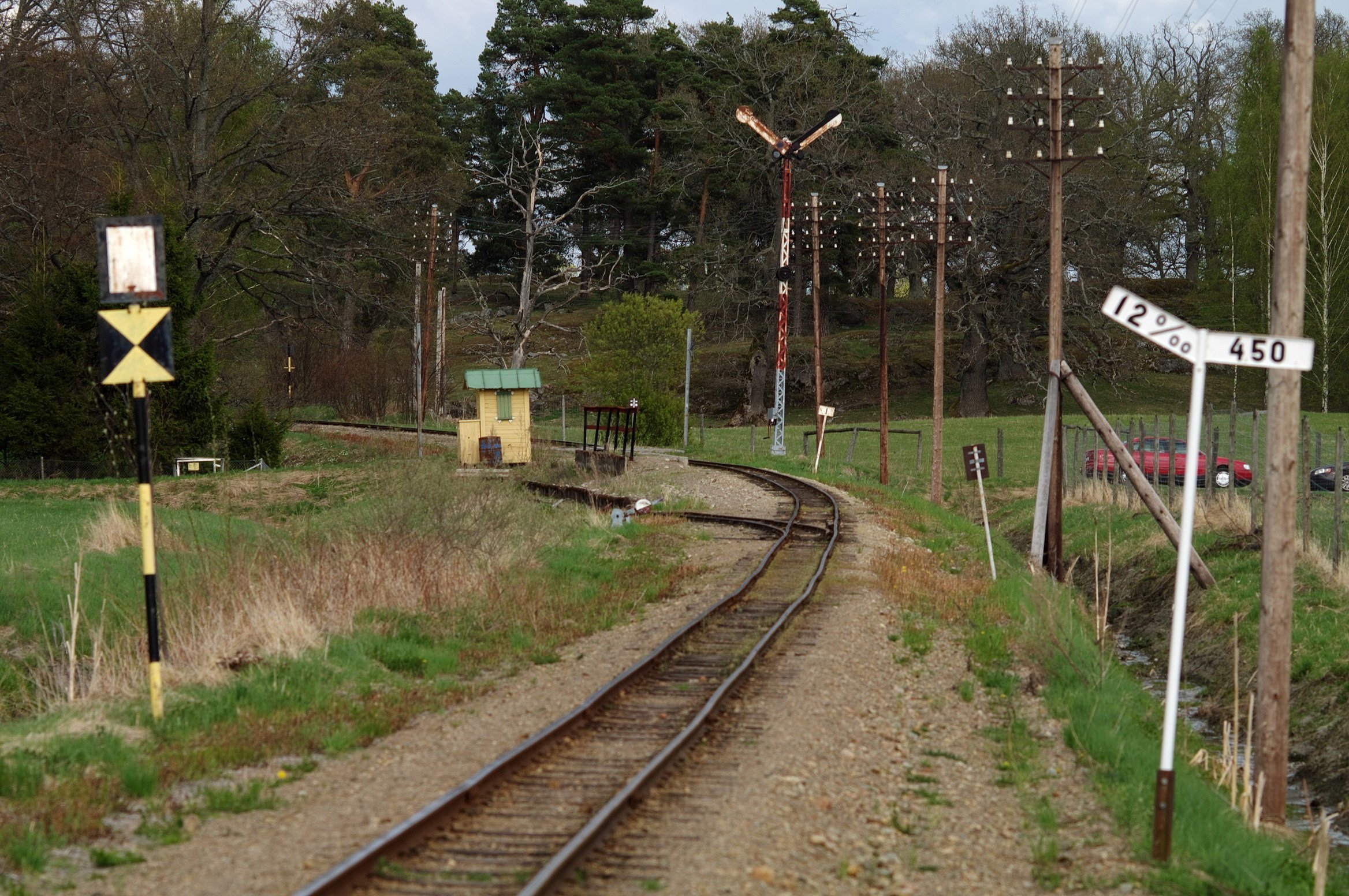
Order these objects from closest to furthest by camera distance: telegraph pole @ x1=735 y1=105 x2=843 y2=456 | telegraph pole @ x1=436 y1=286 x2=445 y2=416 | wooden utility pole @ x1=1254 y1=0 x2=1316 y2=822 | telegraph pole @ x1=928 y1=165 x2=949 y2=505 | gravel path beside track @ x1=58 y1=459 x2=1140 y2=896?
gravel path beside track @ x1=58 y1=459 x2=1140 y2=896 → wooden utility pole @ x1=1254 y1=0 x2=1316 y2=822 → telegraph pole @ x1=928 y1=165 x2=949 y2=505 → telegraph pole @ x1=735 y1=105 x2=843 y2=456 → telegraph pole @ x1=436 y1=286 x2=445 y2=416

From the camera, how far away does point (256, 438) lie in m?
38.8

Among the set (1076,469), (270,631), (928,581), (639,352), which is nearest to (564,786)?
(270,631)

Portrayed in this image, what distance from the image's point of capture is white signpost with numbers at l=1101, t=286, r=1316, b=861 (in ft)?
24.8

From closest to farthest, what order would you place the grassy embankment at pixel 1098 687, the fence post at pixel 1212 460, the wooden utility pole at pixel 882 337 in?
the grassy embankment at pixel 1098 687, the fence post at pixel 1212 460, the wooden utility pole at pixel 882 337

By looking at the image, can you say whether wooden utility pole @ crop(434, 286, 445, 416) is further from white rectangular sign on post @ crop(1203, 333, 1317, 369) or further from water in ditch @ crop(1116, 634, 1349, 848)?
white rectangular sign on post @ crop(1203, 333, 1317, 369)

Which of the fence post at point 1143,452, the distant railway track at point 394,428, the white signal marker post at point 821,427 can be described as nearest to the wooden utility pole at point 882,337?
the white signal marker post at point 821,427

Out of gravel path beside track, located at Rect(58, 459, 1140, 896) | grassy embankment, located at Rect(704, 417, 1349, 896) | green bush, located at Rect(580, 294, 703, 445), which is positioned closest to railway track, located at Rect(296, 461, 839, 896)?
gravel path beside track, located at Rect(58, 459, 1140, 896)

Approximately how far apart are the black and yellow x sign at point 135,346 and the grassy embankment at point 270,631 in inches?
90.0

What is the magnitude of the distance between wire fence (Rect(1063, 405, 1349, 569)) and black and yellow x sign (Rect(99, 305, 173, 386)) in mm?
8630

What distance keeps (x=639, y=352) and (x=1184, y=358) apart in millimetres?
37034

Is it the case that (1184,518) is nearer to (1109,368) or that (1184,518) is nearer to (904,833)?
(904,833)

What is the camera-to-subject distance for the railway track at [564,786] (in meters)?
6.54

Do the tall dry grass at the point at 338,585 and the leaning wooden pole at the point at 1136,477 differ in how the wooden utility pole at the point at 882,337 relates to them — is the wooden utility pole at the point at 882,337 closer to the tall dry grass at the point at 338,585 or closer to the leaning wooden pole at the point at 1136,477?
the leaning wooden pole at the point at 1136,477

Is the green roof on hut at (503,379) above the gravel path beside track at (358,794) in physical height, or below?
above
